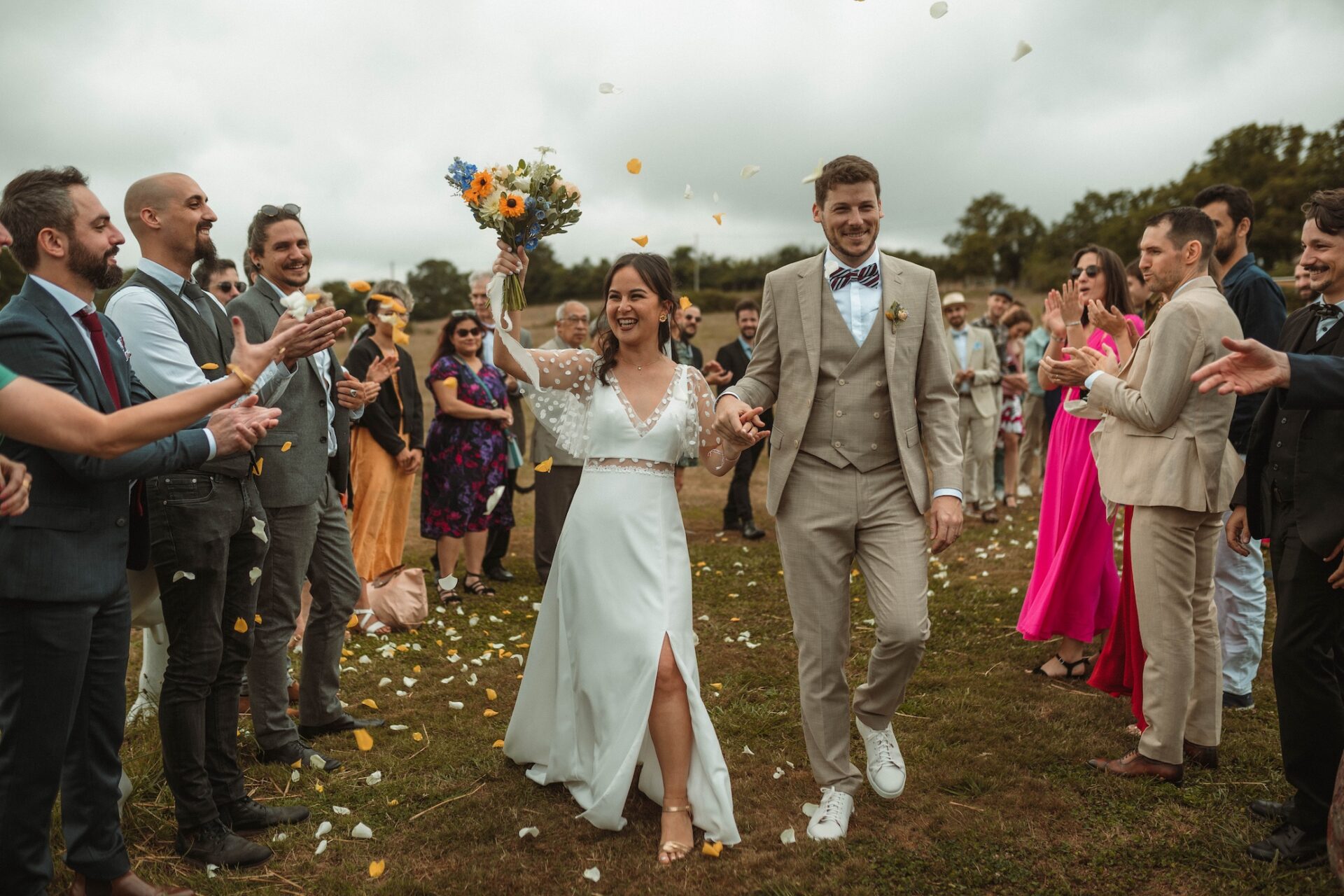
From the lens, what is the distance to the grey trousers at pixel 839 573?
13.5ft

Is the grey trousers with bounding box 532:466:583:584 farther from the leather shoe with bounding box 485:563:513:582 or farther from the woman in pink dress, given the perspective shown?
the woman in pink dress

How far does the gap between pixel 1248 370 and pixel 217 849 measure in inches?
173

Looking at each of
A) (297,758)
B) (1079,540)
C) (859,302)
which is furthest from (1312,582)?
(297,758)

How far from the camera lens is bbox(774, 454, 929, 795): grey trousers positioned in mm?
4102

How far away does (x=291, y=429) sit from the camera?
15.5 feet

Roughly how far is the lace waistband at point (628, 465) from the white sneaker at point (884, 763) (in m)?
1.50

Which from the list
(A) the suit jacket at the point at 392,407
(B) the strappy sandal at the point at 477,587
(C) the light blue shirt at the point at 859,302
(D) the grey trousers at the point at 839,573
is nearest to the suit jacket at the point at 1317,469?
(D) the grey trousers at the point at 839,573

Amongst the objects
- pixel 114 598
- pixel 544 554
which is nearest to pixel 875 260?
pixel 114 598

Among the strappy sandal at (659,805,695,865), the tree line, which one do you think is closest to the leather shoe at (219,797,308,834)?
the strappy sandal at (659,805,695,865)

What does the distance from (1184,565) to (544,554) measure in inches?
221

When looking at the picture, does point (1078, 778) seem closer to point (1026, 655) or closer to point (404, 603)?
point (1026, 655)

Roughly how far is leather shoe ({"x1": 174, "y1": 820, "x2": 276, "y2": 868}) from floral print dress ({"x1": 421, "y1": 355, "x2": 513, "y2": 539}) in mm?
4646

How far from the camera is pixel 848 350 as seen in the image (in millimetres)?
4176

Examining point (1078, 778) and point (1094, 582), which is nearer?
point (1078, 778)
